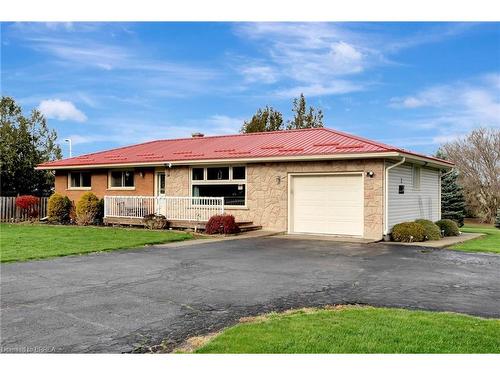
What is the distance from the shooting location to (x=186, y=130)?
32.5 metres

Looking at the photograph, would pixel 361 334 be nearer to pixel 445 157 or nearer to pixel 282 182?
pixel 282 182

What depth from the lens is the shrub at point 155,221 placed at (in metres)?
18.7

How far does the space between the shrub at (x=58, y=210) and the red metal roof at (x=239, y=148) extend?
1.84 m

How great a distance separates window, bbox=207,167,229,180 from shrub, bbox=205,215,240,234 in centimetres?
240

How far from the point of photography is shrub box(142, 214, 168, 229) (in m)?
18.7

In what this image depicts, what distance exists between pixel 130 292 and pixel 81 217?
1517cm

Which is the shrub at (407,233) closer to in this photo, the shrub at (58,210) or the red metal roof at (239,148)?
the red metal roof at (239,148)

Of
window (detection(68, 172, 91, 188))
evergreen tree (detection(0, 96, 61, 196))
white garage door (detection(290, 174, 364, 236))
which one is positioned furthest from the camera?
evergreen tree (detection(0, 96, 61, 196))

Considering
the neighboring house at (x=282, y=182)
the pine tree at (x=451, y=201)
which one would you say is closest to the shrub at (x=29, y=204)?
the neighboring house at (x=282, y=182)

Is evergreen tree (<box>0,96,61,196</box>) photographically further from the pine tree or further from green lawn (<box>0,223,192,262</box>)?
the pine tree

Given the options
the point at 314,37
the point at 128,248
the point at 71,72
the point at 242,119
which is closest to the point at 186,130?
the point at 242,119

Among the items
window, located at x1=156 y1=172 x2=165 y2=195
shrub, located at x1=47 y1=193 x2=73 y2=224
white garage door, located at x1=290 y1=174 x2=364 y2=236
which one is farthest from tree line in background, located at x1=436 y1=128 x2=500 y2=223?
shrub, located at x1=47 y1=193 x2=73 y2=224

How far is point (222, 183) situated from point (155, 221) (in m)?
3.13

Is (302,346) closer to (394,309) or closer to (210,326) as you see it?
(210,326)
